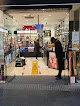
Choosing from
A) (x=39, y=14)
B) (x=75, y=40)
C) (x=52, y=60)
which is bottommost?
(x=52, y=60)

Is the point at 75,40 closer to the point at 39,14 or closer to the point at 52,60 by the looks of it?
the point at 52,60

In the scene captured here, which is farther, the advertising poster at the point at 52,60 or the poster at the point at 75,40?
the advertising poster at the point at 52,60

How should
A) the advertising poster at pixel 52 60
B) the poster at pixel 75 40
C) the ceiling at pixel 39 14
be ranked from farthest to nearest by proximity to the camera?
1. the advertising poster at pixel 52 60
2. the ceiling at pixel 39 14
3. the poster at pixel 75 40

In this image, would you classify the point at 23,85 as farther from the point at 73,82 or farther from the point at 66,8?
the point at 66,8

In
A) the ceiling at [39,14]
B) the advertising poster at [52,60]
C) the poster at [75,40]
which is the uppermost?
the ceiling at [39,14]

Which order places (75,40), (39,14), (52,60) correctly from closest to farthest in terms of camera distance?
1. (75,40)
2. (52,60)
3. (39,14)

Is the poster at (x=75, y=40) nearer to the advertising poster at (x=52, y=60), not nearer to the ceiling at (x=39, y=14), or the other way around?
the ceiling at (x=39, y=14)

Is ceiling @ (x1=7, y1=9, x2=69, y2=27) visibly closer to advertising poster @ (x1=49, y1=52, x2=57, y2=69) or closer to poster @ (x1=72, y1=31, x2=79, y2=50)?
poster @ (x1=72, y1=31, x2=79, y2=50)

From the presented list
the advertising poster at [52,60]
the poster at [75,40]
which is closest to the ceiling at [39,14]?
the poster at [75,40]

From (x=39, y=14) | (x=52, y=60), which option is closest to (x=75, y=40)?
(x=52, y=60)

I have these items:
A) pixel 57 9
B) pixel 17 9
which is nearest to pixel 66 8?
pixel 57 9

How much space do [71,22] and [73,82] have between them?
2005 mm

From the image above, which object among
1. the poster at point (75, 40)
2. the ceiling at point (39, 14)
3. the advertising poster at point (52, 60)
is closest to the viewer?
the poster at point (75, 40)

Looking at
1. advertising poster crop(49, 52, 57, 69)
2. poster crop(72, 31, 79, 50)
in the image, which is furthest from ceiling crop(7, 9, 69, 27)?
advertising poster crop(49, 52, 57, 69)
